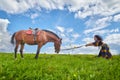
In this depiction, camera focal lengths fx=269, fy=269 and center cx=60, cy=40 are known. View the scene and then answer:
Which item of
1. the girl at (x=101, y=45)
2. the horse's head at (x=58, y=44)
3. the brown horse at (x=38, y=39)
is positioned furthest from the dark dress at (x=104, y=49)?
the brown horse at (x=38, y=39)

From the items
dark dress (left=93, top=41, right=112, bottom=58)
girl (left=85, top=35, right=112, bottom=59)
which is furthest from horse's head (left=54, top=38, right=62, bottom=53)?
dark dress (left=93, top=41, right=112, bottom=58)

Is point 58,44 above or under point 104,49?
above

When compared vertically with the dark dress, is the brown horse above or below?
above

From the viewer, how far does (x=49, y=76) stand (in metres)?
11.1

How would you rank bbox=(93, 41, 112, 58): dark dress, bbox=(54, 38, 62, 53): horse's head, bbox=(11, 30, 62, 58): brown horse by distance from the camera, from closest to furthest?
bbox=(11, 30, 62, 58): brown horse < bbox=(93, 41, 112, 58): dark dress < bbox=(54, 38, 62, 53): horse's head

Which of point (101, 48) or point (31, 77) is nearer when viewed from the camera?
point (31, 77)

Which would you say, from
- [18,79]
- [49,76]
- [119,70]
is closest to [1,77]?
[18,79]

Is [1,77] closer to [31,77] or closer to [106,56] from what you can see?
[31,77]

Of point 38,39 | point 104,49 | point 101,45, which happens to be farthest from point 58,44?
point 104,49

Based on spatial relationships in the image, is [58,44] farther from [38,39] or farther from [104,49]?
[104,49]

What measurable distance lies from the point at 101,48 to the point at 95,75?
35.0 ft

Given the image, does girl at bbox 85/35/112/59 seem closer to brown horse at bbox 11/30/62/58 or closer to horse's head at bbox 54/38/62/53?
horse's head at bbox 54/38/62/53

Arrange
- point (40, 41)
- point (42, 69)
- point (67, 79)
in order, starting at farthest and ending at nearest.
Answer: point (40, 41) → point (42, 69) → point (67, 79)

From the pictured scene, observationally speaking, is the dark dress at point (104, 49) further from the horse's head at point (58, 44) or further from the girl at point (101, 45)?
the horse's head at point (58, 44)
